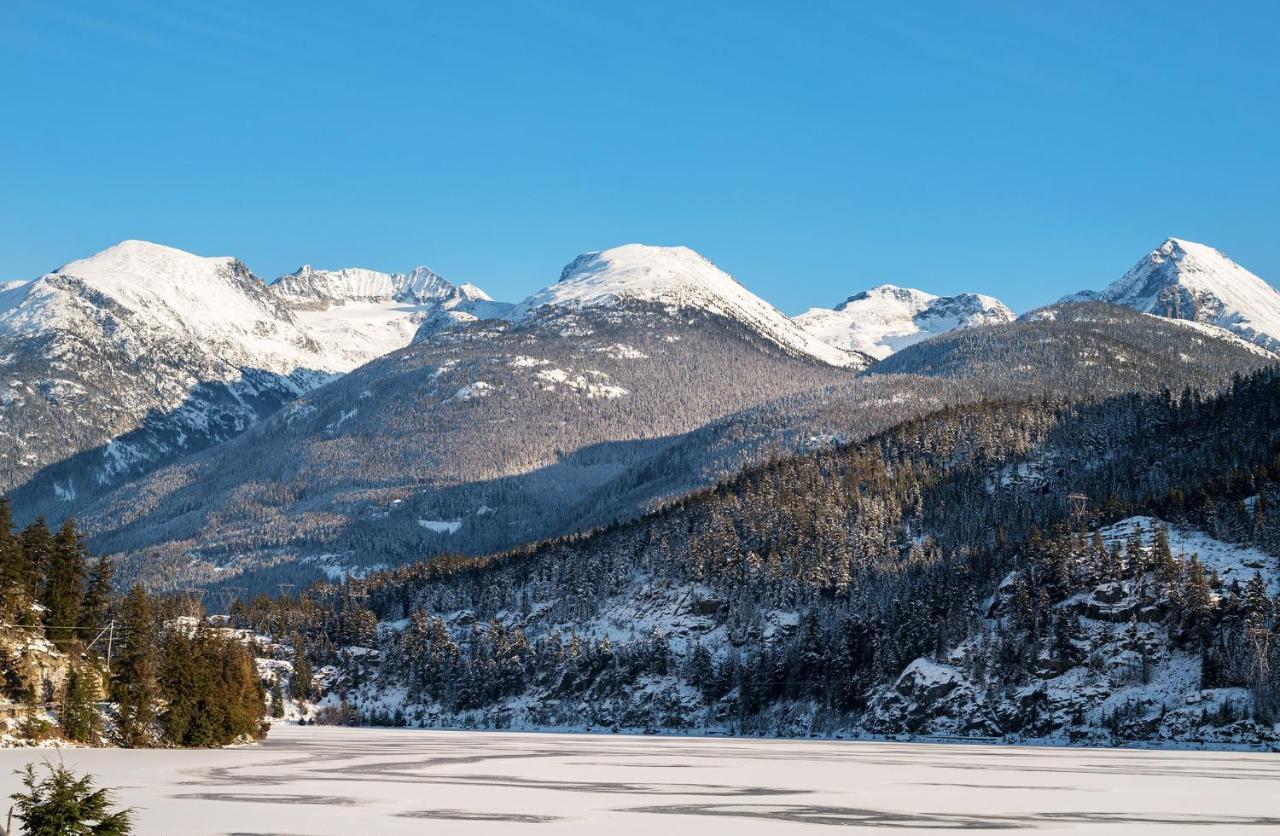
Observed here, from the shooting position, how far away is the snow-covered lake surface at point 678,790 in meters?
69.2

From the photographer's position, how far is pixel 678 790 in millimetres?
87750

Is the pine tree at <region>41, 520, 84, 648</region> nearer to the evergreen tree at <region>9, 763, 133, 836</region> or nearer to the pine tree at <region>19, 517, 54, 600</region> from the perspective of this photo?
the pine tree at <region>19, 517, 54, 600</region>

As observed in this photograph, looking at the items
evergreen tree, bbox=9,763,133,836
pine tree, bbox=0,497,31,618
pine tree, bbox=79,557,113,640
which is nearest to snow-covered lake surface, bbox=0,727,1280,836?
pine tree, bbox=0,497,31,618

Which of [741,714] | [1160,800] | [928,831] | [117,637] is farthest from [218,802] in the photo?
[741,714]

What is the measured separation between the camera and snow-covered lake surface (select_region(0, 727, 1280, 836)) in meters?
69.2

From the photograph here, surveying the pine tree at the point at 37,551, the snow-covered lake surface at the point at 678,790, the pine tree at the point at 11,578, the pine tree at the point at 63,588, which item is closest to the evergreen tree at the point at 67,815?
the snow-covered lake surface at the point at 678,790

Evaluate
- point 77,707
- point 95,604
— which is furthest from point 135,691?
point 95,604

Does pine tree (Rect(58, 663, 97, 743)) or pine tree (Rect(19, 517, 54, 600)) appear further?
pine tree (Rect(19, 517, 54, 600))

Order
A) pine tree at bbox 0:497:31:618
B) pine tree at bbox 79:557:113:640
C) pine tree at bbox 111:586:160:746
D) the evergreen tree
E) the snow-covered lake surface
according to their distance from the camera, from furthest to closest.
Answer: pine tree at bbox 79:557:113:640 → pine tree at bbox 111:586:160:746 → pine tree at bbox 0:497:31:618 → the snow-covered lake surface → the evergreen tree

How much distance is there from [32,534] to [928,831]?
107 metres

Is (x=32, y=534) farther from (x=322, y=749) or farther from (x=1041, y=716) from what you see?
(x=1041, y=716)

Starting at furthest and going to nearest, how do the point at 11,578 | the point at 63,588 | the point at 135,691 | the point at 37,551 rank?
1. the point at 37,551
2. the point at 63,588
3. the point at 135,691
4. the point at 11,578

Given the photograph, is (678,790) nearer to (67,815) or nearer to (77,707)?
(67,815)

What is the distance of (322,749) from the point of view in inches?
5404
